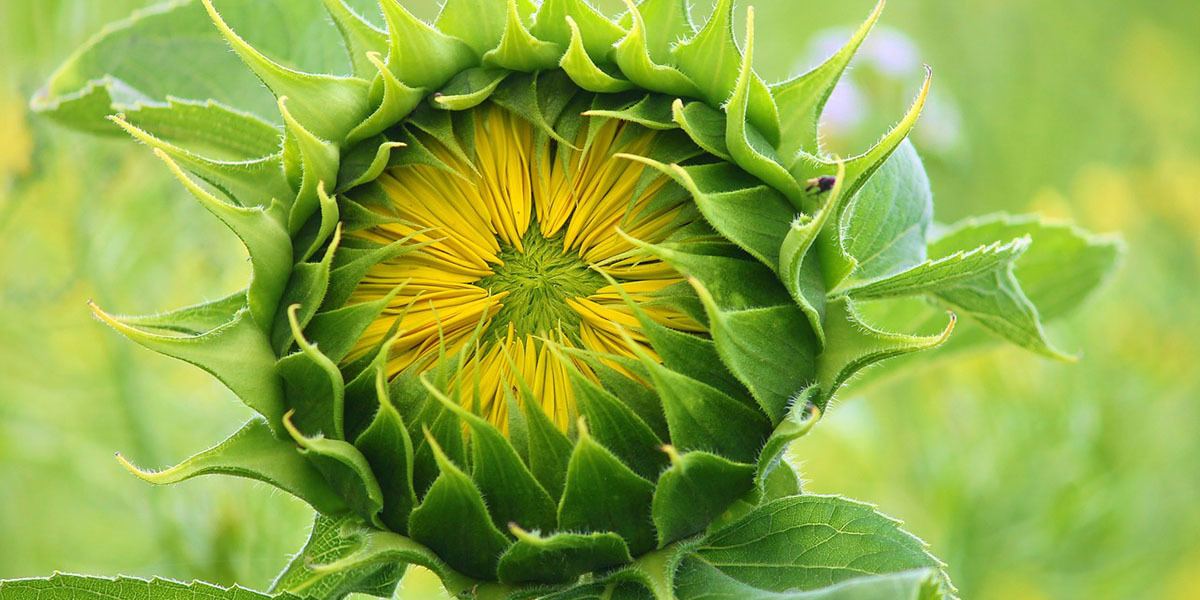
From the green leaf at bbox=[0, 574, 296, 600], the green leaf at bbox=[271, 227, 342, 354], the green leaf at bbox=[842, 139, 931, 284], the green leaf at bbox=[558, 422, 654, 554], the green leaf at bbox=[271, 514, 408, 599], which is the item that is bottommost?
the green leaf at bbox=[0, 574, 296, 600]

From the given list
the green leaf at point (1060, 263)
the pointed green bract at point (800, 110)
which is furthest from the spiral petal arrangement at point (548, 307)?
the green leaf at point (1060, 263)

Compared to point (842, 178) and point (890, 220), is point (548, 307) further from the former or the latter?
point (890, 220)

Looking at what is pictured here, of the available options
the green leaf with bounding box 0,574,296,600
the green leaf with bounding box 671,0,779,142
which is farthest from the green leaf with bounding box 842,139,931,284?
the green leaf with bounding box 0,574,296,600

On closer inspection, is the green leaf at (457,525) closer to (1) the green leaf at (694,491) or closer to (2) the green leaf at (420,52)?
(1) the green leaf at (694,491)

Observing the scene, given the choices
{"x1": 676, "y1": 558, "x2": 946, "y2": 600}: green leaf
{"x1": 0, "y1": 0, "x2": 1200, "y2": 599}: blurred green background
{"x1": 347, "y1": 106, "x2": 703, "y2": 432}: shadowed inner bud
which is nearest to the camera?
{"x1": 676, "y1": 558, "x2": 946, "y2": 600}: green leaf

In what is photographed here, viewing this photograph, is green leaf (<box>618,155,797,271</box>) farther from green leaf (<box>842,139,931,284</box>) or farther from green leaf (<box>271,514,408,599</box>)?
green leaf (<box>271,514,408,599</box>)

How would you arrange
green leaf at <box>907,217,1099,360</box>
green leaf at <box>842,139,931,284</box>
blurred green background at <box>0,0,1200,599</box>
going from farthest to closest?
blurred green background at <box>0,0,1200,599</box> < green leaf at <box>907,217,1099,360</box> < green leaf at <box>842,139,931,284</box>

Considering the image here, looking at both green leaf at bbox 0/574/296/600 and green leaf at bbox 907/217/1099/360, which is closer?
green leaf at bbox 0/574/296/600

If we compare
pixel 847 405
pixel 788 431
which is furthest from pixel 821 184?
pixel 847 405

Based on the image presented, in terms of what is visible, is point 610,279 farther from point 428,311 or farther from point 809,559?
point 809,559

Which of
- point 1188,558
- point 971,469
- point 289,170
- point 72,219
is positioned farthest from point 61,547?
point 1188,558
